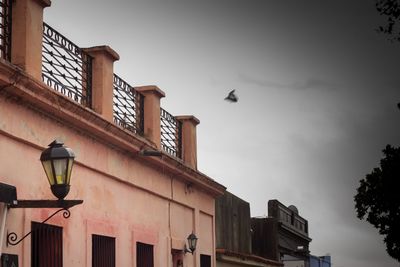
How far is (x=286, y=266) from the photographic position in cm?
3042

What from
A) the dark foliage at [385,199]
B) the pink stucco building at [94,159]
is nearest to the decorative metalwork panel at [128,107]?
the pink stucco building at [94,159]

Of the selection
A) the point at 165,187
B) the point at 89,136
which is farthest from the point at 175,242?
the point at 89,136

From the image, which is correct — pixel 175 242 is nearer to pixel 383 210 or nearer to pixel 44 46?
pixel 44 46

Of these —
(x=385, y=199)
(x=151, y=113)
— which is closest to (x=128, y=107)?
(x=151, y=113)

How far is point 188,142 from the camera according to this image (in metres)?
16.1

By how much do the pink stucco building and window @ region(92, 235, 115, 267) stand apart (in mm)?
14

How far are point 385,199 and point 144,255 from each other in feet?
33.0

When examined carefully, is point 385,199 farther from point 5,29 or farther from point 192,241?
point 5,29

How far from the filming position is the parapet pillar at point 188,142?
52.6ft

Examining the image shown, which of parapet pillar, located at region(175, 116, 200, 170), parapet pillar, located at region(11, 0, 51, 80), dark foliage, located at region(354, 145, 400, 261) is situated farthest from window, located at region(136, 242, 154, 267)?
dark foliage, located at region(354, 145, 400, 261)

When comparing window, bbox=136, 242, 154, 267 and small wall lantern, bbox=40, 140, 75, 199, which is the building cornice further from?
window, bbox=136, 242, 154, 267

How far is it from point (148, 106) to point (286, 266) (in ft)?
58.5

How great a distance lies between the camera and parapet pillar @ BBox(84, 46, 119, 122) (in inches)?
454

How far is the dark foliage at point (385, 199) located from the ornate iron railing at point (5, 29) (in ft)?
44.8
